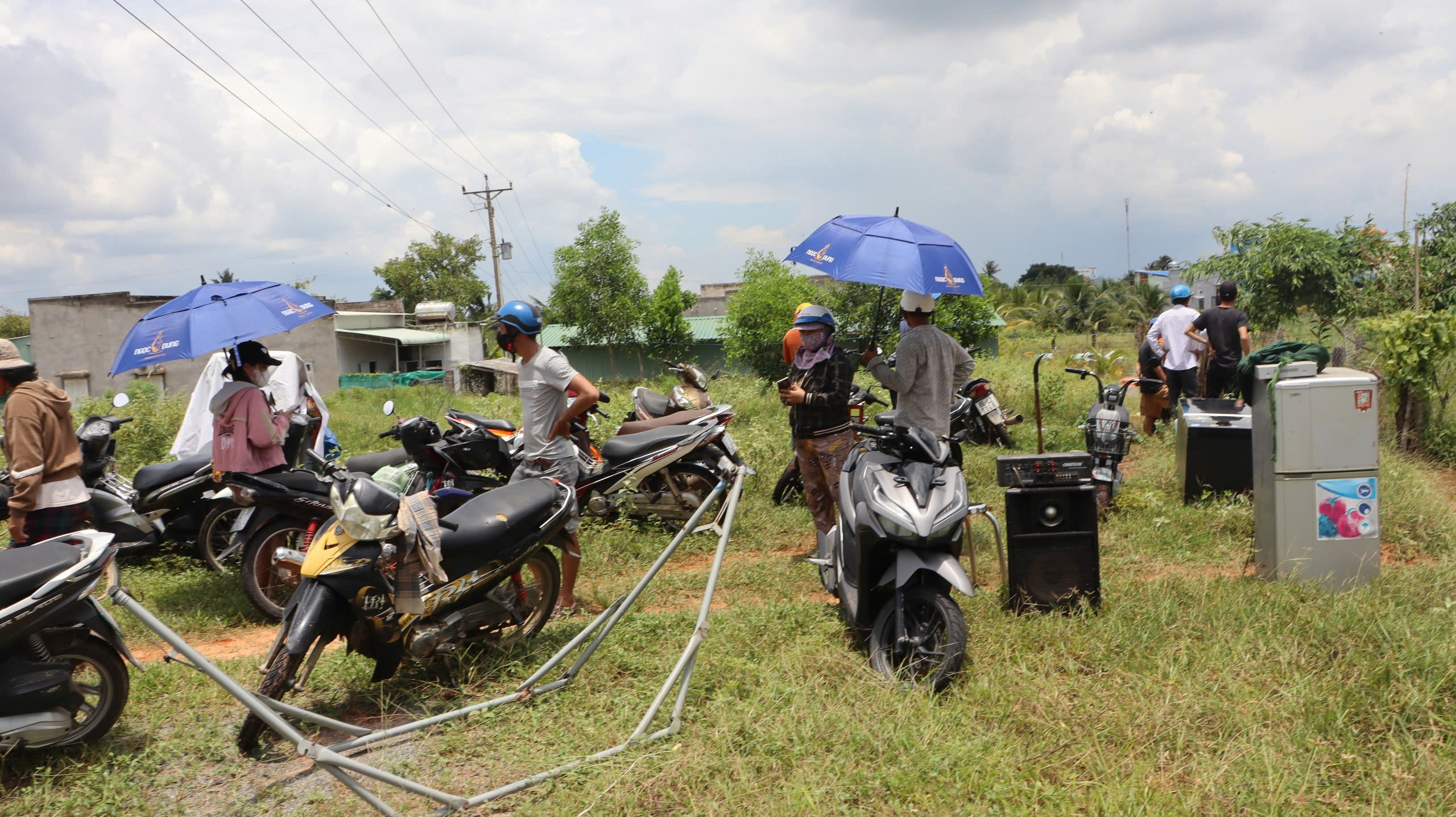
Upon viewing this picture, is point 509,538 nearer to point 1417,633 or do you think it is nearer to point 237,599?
point 237,599

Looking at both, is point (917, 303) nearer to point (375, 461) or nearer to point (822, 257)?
point (822, 257)

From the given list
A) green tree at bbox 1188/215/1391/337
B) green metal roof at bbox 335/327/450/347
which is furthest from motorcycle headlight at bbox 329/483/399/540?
green metal roof at bbox 335/327/450/347

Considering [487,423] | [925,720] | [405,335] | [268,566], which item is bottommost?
[925,720]

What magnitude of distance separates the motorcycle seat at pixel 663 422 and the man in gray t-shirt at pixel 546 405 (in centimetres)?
172

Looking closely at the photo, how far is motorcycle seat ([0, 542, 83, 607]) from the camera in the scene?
10.1 ft

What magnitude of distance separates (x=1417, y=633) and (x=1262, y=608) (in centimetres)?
59

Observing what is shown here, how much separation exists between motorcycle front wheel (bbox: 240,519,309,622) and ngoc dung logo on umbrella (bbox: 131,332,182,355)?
110cm

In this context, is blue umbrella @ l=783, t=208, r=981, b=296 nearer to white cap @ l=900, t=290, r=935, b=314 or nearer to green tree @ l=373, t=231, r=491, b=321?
white cap @ l=900, t=290, r=935, b=314

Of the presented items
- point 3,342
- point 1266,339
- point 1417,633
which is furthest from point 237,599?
point 1266,339

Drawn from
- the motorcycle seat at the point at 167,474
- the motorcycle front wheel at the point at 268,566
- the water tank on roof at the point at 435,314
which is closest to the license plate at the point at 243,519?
the motorcycle front wheel at the point at 268,566

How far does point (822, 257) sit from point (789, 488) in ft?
9.01

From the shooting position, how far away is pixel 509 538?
3.90 m

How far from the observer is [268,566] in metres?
5.21

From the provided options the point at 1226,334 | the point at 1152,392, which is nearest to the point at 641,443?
the point at 1226,334
